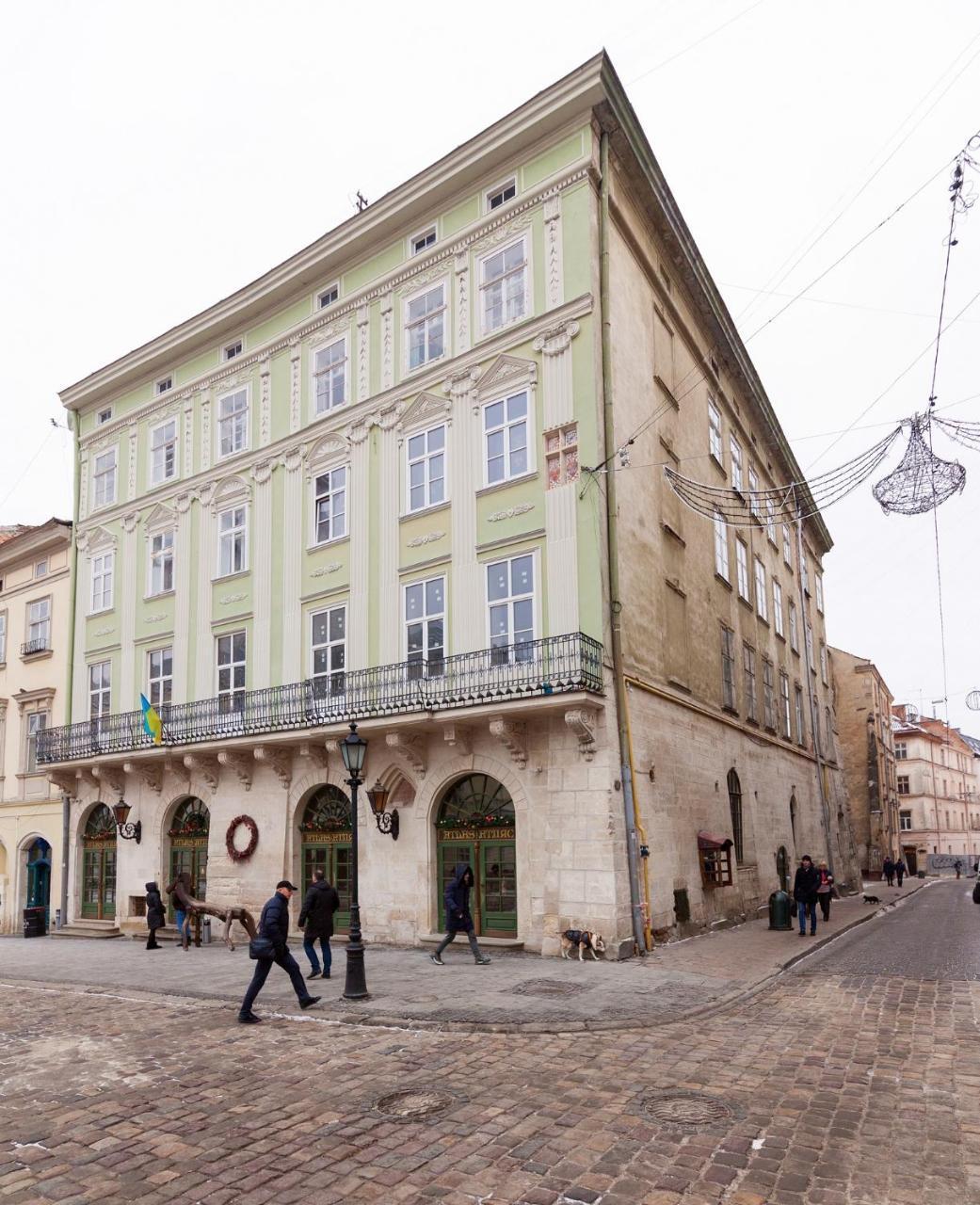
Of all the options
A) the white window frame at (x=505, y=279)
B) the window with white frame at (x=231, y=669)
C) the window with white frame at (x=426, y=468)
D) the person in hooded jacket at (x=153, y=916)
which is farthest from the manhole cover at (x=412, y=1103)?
the window with white frame at (x=231, y=669)

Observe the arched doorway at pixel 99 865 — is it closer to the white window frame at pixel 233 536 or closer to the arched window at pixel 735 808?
the white window frame at pixel 233 536

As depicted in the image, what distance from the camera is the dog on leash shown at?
643 inches

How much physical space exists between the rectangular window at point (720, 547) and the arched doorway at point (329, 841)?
1236cm

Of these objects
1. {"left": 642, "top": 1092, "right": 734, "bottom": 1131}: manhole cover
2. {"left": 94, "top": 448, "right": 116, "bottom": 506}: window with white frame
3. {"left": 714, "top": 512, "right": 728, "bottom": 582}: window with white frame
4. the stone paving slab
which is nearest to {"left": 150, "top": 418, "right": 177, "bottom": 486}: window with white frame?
{"left": 94, "top": 448, "right": 116, "bottom": 506}: window with white frame

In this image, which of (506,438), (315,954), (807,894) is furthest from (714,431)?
(315,954)

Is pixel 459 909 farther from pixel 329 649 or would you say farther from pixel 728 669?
pixel 728 669

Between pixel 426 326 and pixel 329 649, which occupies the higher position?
pixel 426 326

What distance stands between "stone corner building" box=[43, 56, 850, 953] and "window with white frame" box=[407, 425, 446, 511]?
2.8 inches

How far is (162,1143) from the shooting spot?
6801 mm

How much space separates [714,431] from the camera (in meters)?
27.8

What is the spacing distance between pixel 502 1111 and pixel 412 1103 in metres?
0.76

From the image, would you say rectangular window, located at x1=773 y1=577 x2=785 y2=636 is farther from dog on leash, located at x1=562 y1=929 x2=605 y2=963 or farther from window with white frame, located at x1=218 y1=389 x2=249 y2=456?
dog on leash, located at x1=562 y1=929 x2=605 y2=963

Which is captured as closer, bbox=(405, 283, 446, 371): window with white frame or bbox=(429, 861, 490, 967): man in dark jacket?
bbox=(429, 861, 490, 967): man in dark jacket

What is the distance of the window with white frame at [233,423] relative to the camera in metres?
25.6
